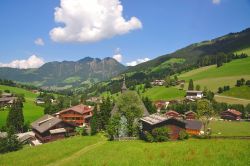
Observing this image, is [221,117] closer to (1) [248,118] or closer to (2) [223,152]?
(1) [248,118]

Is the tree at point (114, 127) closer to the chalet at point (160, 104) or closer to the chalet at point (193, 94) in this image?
the chalet at point (160, 104)

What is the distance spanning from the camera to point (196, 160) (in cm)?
3194

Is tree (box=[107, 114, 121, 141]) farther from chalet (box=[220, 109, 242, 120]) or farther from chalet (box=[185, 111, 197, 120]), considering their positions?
chalet (box=[220, 109, 242, 120])

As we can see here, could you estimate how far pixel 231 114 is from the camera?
4747 inches

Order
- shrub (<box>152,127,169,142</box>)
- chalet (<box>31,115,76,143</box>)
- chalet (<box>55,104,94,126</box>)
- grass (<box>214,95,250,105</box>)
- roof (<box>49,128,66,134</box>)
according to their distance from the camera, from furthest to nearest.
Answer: grass (<box>214,95,250,105</box>) < chalet (<box>55,104,94,126</box>) < roof (<box>49,128,66,134</box>) < chalet (<box>31,115,76,143</box>) < shrub (<box>152,127,169,142</box>)

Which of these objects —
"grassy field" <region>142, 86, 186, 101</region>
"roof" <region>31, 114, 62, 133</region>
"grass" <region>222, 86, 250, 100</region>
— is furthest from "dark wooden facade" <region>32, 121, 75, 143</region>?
"grass" <region>222, 86, 250, 100</region>

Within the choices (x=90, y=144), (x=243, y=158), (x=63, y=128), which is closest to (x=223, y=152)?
(x=243, y=158)

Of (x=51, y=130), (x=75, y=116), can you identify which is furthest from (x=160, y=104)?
(x=51, y=130)

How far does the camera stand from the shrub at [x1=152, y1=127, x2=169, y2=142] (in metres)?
58.2

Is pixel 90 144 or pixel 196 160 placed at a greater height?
pixel 196 160

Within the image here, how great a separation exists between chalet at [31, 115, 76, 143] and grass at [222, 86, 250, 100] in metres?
93.4

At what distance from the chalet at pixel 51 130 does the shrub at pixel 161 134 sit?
123 feet

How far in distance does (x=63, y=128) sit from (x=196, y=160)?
63347 mm

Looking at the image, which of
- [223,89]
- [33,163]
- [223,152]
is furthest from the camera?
[223,89]
